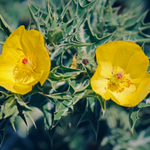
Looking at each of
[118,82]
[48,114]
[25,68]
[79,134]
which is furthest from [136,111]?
[79,134]

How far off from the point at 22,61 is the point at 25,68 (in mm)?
70

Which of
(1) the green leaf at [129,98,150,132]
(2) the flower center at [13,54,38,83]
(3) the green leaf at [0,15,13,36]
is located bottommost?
(1) the green leaf at [129,98,150,132]

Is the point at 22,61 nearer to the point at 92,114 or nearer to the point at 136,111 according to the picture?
the point at 92,114

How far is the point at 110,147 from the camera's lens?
200cm

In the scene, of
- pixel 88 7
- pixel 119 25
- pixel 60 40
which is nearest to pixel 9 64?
pixel 60 40

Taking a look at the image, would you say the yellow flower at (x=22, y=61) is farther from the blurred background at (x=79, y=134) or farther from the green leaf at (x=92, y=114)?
the blurred background at (x=79, y=134)

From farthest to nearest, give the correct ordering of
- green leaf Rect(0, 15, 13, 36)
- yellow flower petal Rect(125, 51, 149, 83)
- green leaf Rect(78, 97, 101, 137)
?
green leaf Rect(78, 97, 101, 137) < yellow flower petal Rect(125, 51, 149, 83) < green leaf Rect(0, 15, 13, 36)

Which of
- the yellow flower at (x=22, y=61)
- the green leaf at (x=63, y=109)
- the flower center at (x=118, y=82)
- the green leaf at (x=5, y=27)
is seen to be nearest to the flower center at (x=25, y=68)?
the yellow flower at (x=22, y=61)

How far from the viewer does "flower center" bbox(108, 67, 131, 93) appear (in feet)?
4.51

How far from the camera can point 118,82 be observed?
4.50 ft

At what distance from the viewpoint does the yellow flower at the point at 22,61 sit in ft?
3.59

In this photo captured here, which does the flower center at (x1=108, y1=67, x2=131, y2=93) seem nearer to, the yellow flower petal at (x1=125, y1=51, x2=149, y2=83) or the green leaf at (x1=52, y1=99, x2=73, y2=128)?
the yellow flower petal at (x1=125, y1=51, x2=149, y2=83)

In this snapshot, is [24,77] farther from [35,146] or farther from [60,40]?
[35,146]

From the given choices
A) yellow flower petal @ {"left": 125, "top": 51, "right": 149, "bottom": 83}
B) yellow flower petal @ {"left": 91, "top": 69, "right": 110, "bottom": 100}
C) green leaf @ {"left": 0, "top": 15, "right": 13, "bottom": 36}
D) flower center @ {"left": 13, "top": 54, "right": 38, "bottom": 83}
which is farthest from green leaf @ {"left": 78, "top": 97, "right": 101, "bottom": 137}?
green leaf @ {"left": 0, "top": 15, "right": 13, "bottom": 36}
